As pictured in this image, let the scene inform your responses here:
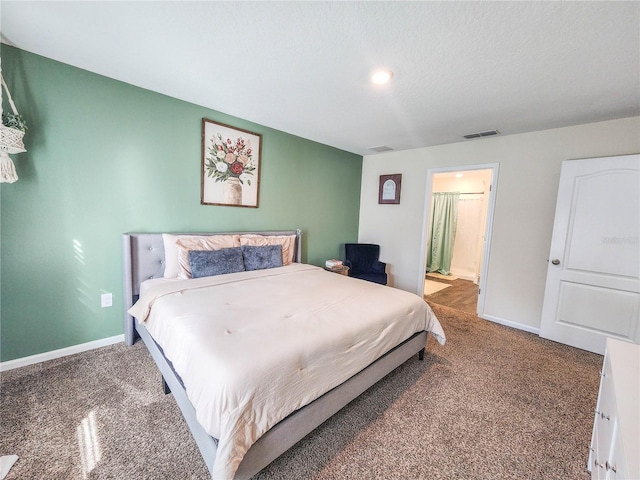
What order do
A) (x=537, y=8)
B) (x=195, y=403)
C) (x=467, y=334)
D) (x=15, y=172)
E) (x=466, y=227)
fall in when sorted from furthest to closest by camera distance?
(x=466, y=227) → (x=467, y=334) → (x=15, y=172) → (x=537, y=8) → (x=195, y=403)

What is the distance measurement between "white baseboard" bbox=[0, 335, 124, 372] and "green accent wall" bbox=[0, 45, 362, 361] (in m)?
0.04

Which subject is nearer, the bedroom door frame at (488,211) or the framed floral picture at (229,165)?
the framed floral picture at (229,165)

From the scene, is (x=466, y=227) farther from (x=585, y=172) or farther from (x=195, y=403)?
(x=195, y=403)

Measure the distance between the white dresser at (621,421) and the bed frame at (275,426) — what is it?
1.07 metres

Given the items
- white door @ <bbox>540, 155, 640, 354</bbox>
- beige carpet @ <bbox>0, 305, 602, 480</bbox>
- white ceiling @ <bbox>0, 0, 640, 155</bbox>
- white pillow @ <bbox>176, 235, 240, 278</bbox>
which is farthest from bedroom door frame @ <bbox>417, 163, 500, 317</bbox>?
white pillow @ <bbox>176, 235, 240, 278</bbox>

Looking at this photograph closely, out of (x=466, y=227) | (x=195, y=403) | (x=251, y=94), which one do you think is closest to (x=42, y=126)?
(x=251, y=94)

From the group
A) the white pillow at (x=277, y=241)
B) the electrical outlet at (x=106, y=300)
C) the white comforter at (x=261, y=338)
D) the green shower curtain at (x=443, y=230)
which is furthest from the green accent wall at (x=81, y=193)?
the green shower curtain at (x=443, y=230)

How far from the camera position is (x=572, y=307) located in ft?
9.11

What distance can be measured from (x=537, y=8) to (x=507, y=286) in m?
2.94

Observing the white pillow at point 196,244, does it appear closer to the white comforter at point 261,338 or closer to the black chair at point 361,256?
the white comforter at point 261,338

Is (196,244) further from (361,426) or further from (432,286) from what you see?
(432,286)

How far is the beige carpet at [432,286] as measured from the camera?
4.69 metres

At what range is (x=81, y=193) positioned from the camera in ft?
7.21

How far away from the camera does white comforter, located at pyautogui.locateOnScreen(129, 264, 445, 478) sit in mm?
1100
